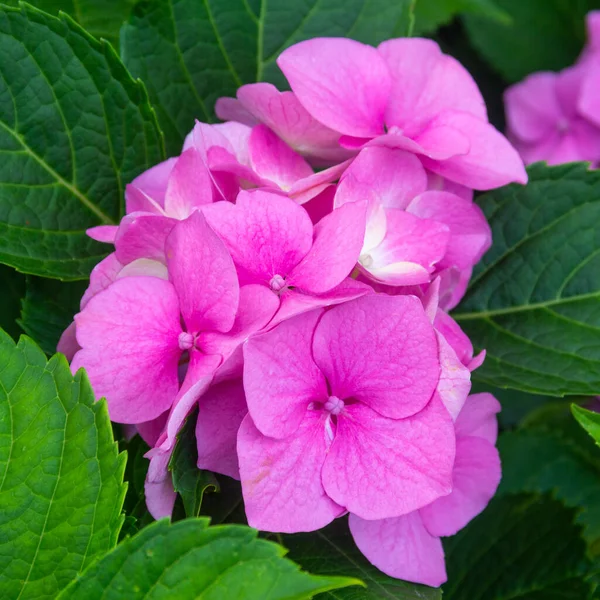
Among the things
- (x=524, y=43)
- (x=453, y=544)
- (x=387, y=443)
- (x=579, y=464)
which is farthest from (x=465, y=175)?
(x=524, y=43)

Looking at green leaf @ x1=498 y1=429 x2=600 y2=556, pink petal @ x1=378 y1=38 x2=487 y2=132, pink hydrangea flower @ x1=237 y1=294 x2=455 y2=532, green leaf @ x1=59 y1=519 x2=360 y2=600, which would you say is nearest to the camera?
green leaf @ x1=59 y1=519 x2=360 y2=600

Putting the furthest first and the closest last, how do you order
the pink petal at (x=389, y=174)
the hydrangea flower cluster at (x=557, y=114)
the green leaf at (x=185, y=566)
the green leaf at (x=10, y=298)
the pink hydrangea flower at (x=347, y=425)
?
1. the hydrangea flower cluster at (x=557, y=114)
2. the green leaf at (x=10, y=298)
3. the pink petal at (x=389, y=174)
4. the pink hydrangea flower at (x=347, y=425)
5. the green leaf at (x=185, y=566)

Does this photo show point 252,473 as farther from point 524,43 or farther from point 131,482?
point 524,43

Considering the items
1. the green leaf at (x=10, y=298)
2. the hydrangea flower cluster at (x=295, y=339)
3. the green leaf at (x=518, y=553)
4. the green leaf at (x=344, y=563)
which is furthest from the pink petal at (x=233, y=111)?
the green leaf at (x=518, y=553)

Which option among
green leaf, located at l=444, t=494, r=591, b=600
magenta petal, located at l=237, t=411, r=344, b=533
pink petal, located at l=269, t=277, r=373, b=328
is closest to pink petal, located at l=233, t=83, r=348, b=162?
pink petal, located at l=269, t=277, r=373, b=328

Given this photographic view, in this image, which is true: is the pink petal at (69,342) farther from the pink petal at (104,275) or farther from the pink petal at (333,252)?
the pink petal at (333,252)

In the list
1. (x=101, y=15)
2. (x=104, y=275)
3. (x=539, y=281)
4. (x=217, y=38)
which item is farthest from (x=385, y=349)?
(x=101, y=15)

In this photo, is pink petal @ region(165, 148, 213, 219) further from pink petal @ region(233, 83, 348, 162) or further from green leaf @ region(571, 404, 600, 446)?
green leaf @ region(571, 404, 600, 446)

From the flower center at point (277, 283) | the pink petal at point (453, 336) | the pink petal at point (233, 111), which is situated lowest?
the pink petal at point (453, 336)
